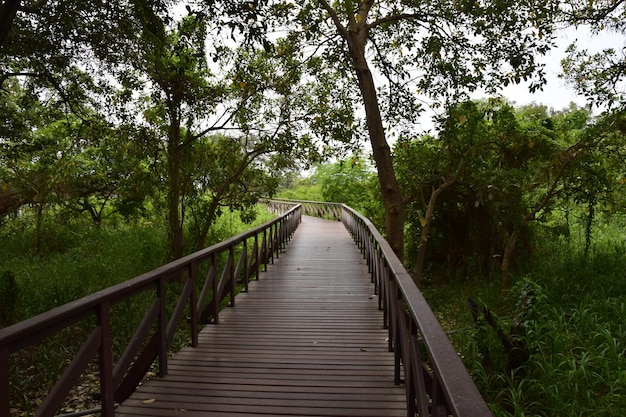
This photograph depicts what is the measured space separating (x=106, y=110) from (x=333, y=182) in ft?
57.6

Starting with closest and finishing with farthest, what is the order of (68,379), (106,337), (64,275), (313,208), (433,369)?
(433,369) < (68,379) < (106,337) < (64,275) < (313,208)

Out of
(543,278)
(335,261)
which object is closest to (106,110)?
(335,261)

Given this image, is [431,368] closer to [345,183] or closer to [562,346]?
[562,346]

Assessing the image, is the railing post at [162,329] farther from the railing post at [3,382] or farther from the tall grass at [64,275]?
the tall grass at [64,275]

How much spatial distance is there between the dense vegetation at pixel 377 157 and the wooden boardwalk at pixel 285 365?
155 centimetres

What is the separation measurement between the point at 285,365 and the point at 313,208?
24.2m

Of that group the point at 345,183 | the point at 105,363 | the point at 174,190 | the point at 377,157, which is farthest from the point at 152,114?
the point at 345,183

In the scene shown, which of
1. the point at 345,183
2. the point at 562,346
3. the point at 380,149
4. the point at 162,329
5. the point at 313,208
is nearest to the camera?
the point at 162,329

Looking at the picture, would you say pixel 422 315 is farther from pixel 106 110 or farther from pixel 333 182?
pixel 333 182

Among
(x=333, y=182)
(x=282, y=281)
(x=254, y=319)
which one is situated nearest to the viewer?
(x=254, y=319)

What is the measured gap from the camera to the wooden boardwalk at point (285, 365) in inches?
121

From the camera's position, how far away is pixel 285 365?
3.87 meters

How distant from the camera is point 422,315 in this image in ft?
7.41

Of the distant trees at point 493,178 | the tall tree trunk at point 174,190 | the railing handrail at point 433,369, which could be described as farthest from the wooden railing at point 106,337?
the distant trees at point 493,178
